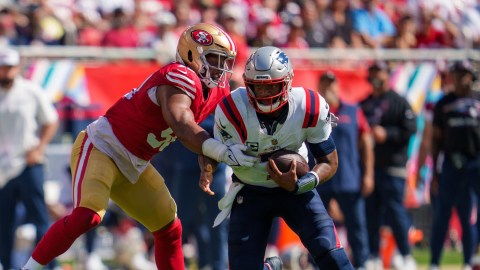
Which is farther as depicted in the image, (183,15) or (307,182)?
(183,15)

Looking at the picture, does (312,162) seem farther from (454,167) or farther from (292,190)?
(292,190)

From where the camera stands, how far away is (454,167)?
1108cm

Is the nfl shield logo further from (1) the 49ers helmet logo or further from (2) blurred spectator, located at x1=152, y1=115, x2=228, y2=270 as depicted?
(2) blurred spectator, located at x1=152, y1=115, x2=228, y2=270

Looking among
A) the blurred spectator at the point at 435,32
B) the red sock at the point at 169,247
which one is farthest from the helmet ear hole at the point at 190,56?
the blurred spectator at the point at 435,32

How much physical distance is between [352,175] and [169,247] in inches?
142

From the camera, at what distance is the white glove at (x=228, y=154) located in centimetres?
680

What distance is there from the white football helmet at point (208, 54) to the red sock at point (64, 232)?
1134mm

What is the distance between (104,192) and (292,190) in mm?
1342

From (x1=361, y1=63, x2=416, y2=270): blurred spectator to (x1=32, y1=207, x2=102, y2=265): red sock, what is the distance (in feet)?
14.9

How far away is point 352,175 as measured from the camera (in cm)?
1116

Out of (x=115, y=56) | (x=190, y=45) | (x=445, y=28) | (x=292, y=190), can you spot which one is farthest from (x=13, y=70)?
(x=445, y=28)

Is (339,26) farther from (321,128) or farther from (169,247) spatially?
(321,128)

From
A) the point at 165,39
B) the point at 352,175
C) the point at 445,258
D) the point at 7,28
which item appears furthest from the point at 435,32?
the point at 7,28

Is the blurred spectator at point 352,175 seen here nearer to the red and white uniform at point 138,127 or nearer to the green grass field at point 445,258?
the green grass field at point 445,258
